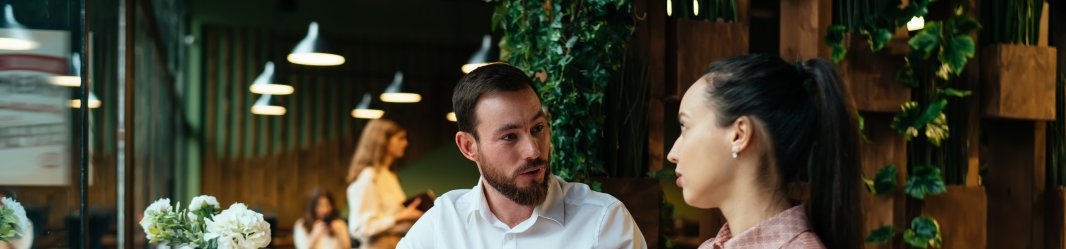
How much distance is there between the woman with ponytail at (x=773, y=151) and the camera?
1361 millimetres

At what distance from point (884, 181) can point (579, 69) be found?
48.9 inches

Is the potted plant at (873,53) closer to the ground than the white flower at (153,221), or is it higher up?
higher up

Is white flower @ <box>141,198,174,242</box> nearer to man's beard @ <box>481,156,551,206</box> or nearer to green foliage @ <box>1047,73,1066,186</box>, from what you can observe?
man's beard @ <box>481,156,551,206</box>

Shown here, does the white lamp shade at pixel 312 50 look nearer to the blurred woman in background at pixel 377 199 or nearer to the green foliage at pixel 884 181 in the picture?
the blurred woman in background at pixel 377 199

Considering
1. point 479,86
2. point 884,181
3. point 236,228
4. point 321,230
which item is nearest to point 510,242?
point 479,86

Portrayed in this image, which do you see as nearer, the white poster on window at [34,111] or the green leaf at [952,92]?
the white poster on window at [34,111]

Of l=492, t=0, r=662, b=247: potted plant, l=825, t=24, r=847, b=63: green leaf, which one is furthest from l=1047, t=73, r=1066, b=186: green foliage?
l=492, t=0, r=662, b=247: potted plant

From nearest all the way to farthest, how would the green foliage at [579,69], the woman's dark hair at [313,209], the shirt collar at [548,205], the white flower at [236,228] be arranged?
1. the white flower at [236,228]
2. the shirt collar at [548,205]
3. the green foliage at [579,69]
4. the woman's dark hair at [313,209]

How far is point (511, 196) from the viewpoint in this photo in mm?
2379

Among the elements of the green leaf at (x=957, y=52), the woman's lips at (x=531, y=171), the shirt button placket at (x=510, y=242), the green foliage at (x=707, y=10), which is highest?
the green foliage at (x=707, y=10)

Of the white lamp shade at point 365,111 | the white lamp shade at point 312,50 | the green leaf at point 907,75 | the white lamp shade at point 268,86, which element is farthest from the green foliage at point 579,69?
the white lamp shade at point 365,111

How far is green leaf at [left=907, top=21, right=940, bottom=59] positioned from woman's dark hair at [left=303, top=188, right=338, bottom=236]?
199 inches

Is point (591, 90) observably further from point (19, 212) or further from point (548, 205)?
point (19, 212)

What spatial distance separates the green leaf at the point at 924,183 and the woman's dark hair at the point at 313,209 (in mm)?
4932
